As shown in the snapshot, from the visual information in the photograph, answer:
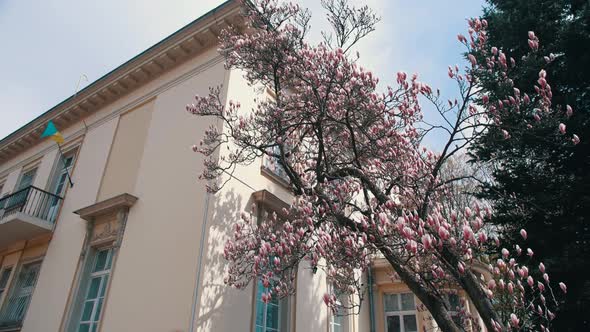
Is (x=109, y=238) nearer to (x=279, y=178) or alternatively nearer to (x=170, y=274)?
(x=170, y=274)

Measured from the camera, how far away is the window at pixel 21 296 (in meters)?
9.28

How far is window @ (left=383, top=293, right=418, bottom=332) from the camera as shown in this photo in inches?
392

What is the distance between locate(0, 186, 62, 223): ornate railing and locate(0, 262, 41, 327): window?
4.26ft

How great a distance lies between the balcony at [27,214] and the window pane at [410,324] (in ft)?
30.9

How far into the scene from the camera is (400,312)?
10.2 metres

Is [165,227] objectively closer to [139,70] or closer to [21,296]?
[139,70]

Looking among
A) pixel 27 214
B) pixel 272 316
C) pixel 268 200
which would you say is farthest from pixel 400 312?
pixel 27 214

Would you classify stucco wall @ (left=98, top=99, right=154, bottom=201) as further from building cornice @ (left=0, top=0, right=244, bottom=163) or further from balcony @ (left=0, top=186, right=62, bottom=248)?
balcony @ (left=0, top=186, right=62, bottom=248)

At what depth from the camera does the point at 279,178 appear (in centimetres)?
856

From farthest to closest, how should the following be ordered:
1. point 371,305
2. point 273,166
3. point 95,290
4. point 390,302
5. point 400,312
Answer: point 390,302
point 371,305
point 400,312
point 273,166
point 95,290

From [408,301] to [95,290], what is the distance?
25.1ft

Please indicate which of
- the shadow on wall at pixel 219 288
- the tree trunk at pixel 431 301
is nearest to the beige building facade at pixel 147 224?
the shadow on wall at pixel 219 288

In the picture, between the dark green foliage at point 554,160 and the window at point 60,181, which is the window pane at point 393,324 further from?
the window at point 60,181

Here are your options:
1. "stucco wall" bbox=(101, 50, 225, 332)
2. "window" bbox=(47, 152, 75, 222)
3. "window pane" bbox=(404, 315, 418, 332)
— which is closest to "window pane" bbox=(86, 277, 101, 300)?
"stucco wall" bbox=(101, 50, 225, 332)
